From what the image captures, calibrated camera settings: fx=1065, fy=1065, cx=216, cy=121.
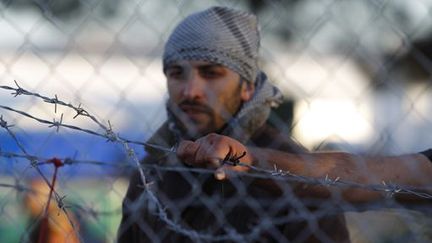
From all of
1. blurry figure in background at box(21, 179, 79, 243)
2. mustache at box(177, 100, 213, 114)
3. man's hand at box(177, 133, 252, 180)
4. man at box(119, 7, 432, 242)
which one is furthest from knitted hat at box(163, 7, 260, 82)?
man's hand at box(177, 133, 252, 180)

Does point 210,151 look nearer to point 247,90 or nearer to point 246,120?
point 246,120

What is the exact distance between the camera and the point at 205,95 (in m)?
2.73

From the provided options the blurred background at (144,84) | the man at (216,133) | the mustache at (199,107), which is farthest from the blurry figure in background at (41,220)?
the mustache at (199,107)

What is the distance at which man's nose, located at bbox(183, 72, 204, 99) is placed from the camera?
8.91 feet

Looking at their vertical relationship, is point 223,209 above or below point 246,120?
below

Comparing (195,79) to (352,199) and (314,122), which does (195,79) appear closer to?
(314,122)

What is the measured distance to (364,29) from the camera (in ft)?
9.16

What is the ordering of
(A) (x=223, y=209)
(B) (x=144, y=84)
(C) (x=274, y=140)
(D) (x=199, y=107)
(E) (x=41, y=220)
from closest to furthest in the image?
(E) (x=41, y=220) → (A) (x=223, y=209) → (C) (x=274, y=140) → (D) (x=199, y=107) → (B) (x=144, y=84)

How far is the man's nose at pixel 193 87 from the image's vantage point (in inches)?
107

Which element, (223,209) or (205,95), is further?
(205,95)

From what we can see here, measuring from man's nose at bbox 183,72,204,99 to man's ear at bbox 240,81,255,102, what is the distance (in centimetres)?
11

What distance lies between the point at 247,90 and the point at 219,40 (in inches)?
6.1

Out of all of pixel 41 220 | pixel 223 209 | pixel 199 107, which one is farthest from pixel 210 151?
pixel 199 107

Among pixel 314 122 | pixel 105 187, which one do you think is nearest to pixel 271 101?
pixel 314 122
